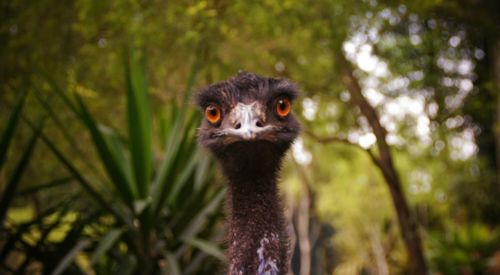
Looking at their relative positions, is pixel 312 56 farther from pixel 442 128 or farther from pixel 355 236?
pixel 355 236

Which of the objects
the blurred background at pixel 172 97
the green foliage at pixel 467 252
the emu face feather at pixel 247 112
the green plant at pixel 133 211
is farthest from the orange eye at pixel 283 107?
the green foliage at pixel 467 252

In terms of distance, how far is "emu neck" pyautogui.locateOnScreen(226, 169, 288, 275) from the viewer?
5.74 feet

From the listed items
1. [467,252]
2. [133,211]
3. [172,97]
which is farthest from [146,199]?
[467,252]

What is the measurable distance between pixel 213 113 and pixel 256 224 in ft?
1.35

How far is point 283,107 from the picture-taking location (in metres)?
1.84

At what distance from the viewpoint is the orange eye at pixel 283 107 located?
1823 millimetres

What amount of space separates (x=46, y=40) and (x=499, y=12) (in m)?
4.11

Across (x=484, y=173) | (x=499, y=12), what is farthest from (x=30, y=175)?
(x=484, y=173)

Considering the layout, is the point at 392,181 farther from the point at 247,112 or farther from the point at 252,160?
the point at 247,112

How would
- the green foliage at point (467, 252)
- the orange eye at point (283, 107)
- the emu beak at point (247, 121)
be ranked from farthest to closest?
the green foliage at point (467, 252)
the orange eye at point (283, 107)
the emu beak at point (247, 121)

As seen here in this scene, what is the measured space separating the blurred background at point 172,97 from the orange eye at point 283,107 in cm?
43

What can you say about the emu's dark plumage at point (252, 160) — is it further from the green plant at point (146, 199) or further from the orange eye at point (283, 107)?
the green plant at point (146, 199)

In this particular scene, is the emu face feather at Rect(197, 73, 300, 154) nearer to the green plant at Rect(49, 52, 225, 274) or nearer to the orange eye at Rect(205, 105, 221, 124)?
the orange eye at Rect(205, 105, 221, 124)

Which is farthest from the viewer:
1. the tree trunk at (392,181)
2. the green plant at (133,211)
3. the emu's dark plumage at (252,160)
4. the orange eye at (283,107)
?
the tree trunk at (392,181)
